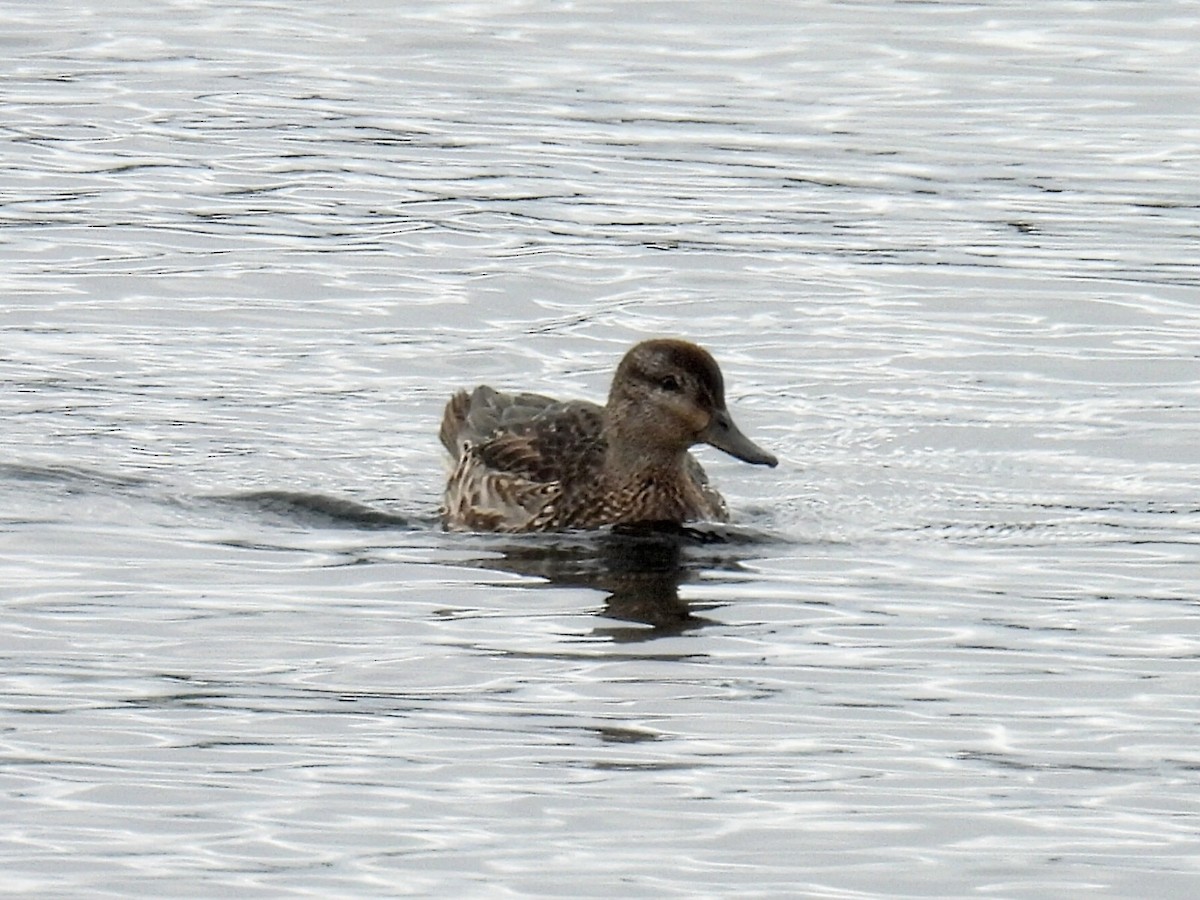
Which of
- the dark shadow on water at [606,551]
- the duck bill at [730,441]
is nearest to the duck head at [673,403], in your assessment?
the duck bill at [730,441]

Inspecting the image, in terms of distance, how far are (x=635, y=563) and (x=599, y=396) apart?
3805mm

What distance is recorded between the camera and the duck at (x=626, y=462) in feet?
47.5

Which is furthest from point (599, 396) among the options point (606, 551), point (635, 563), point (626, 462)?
point (635, 563)

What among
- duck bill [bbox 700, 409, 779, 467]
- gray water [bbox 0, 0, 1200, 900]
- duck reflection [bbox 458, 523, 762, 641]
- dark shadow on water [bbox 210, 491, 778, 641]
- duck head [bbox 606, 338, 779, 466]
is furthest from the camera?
duck head [bbox 606, 338, 779, 466]

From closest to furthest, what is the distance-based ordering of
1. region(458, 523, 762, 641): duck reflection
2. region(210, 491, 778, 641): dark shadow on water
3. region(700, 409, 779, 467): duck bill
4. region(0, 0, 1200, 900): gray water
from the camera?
1. region(0, 0, 1200, 900): gray water
2. region(458, 523, 762, 641): duck reflection
3. region(210, 491, 778, 641): dark shadow on water
4. region(700, 409, 779, 467): duck bill

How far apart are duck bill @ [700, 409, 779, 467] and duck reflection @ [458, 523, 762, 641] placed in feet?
1.17

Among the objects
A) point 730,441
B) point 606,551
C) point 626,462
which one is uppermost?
point 730,441

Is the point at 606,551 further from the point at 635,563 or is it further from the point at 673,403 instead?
the point at 673,403

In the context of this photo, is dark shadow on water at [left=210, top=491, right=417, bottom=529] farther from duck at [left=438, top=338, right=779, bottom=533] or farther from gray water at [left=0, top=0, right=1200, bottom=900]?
duck at [left=438, top=338, right=779, bottom=533]

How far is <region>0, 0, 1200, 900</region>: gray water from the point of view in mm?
9570

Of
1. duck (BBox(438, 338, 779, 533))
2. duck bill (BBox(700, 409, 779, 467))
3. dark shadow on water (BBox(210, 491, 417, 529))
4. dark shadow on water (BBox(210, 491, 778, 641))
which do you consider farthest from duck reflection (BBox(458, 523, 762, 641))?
dark shadow on water (BBox(210, 491, 417, 529))

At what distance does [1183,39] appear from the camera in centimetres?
2947

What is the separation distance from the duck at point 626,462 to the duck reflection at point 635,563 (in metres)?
0.11

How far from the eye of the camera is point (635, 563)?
14.0 m
